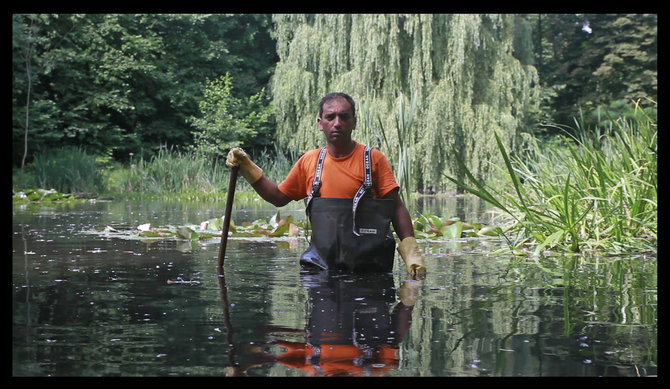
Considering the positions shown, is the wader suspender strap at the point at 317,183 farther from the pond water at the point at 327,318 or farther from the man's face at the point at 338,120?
the pond water at the point at 327,318

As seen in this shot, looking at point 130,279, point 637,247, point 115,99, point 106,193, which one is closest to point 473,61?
point 106,193

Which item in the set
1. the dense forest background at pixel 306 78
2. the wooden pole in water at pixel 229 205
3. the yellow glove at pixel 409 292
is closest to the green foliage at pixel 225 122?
the dense forest background at pixel 306 78

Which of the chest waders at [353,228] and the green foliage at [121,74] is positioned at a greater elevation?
the green foliage at [121,74]

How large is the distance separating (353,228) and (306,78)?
1731 cm

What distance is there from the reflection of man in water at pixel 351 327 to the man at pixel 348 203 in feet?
0.69

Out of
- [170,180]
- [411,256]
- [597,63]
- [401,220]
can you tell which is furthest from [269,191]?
[597,63]

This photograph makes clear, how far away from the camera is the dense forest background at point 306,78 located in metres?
19.3

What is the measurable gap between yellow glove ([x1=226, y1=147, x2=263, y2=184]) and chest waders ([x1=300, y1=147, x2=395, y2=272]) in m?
0.40

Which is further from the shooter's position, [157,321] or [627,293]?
[627,293]

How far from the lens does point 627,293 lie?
3.99 metres

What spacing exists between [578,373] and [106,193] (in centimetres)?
1746

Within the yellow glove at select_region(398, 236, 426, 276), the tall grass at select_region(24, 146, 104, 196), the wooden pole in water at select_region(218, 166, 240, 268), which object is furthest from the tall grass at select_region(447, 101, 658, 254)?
the tall grass at select_region(24, 146, 104, 196)

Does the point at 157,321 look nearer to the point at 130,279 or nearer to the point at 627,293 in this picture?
the point at 130,279
